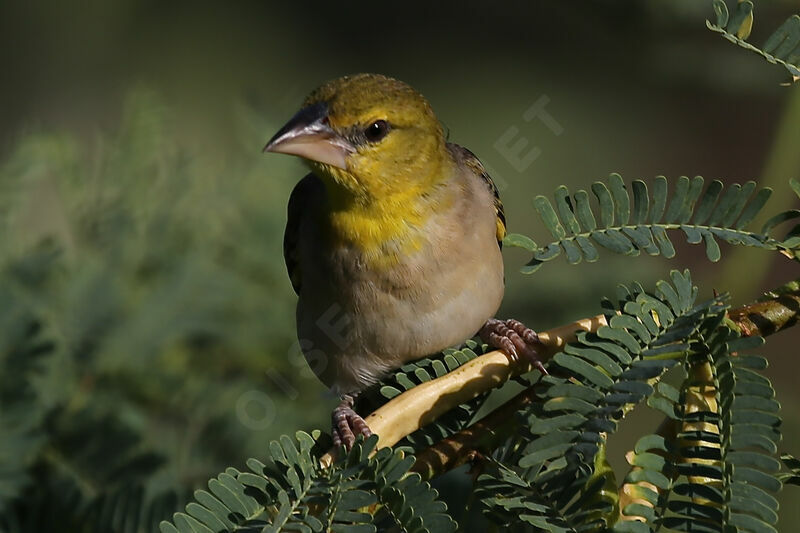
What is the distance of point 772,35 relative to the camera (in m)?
1.89

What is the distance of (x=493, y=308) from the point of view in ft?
8.60

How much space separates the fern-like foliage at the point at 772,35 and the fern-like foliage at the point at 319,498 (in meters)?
0.95

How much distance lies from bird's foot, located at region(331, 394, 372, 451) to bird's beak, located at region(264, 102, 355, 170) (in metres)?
0.56

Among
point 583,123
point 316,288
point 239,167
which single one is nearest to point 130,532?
point 316,288

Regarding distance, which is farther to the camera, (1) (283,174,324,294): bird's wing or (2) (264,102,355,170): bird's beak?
(1) (283,174,324,294): bird's wing

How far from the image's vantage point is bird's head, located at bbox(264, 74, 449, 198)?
2.36m

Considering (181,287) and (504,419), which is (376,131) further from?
(181,287)

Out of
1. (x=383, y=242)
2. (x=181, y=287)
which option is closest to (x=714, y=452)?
(x=383, y=242)

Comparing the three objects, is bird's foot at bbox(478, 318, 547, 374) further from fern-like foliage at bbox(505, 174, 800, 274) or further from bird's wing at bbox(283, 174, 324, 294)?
bird's wing at bbox(283, 174, 324, 294)

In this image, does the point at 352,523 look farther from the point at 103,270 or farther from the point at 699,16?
the point at 699,16

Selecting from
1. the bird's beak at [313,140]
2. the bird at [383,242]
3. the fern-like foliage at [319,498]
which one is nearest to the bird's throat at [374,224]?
the bird at [383,242]

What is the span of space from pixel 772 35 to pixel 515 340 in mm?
729

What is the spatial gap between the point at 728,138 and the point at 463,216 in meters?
4.82

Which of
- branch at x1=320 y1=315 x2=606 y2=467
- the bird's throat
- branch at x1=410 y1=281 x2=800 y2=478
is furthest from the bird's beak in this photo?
branch at x1=410 y1=281 x2=800 y2=478
